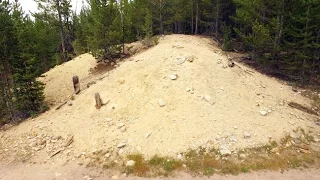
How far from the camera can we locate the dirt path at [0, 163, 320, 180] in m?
11.7

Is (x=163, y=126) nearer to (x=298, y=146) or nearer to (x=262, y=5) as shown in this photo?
(x=298, y=146)

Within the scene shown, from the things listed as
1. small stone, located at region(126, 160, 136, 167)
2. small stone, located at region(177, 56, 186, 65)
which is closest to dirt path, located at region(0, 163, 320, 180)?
small stone, located at region(126, 160, 136, 167)

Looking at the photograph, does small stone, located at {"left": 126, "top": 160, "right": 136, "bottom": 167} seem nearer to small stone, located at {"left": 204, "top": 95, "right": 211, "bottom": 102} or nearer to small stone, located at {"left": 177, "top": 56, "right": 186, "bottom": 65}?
small stone, located at {"left": 204, "top": 95, "right": 211, "bottom": 102}

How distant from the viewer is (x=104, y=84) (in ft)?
64.2

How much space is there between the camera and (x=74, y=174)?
41.7 ft

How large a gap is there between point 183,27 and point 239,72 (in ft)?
79.2

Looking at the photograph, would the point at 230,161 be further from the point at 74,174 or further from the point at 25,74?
the point at 25,74

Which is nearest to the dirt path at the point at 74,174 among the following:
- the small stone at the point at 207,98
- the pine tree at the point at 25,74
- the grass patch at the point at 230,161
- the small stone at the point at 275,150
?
the grass patch at the point at 230,161

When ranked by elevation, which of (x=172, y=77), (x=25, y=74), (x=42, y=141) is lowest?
(x=42, y=141)

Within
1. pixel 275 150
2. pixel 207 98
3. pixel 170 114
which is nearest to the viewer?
pixel 275 150

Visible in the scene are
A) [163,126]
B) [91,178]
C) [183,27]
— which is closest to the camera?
[91,178]

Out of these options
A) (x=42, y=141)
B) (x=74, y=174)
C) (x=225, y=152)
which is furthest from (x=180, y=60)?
(x=42, y=141)

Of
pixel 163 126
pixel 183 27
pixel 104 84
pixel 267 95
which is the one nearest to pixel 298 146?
pixel 267 95

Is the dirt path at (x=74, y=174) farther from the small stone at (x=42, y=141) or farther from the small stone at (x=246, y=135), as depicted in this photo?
the small stone at (x=246, y=135)
